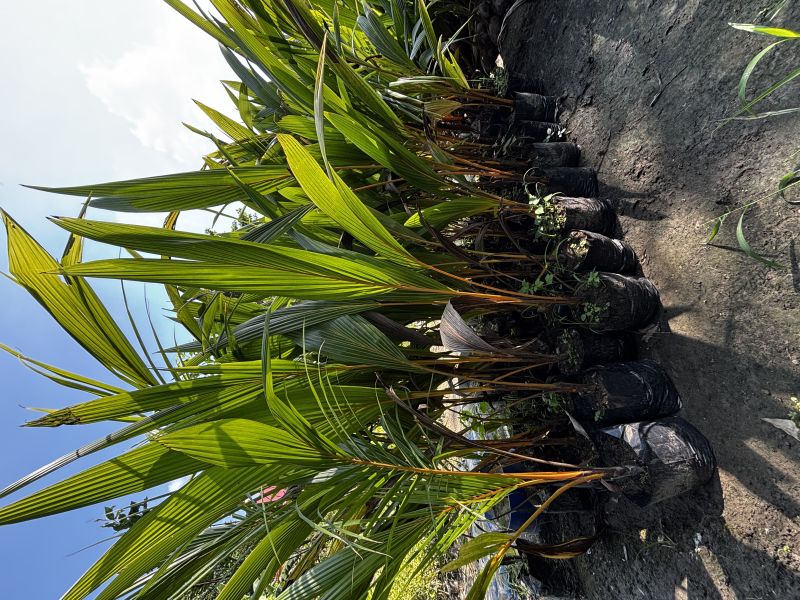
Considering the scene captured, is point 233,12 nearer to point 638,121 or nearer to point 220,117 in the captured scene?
point 220,117

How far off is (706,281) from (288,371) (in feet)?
2.46

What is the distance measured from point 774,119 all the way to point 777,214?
0.50ft

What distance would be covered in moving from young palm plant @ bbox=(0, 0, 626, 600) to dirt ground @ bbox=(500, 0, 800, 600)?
189 millimetres

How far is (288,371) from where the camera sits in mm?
698

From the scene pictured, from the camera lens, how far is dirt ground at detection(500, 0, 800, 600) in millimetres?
664

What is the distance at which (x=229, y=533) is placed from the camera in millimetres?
719

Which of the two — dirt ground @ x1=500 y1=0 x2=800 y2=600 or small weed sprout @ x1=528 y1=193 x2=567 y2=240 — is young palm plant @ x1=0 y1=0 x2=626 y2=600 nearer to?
small weed sprout @ x1=528 y1=193 x2=567 y2=240

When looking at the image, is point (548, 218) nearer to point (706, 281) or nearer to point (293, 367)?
point (706, 281)

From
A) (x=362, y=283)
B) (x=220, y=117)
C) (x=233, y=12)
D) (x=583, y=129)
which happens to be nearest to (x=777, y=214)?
(x=583, y=129)

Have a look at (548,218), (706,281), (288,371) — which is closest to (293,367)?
(288,371)

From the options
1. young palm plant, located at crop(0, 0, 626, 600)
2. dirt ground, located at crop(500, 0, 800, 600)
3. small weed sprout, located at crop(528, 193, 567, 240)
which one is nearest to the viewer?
young palm plant, located at crop(0, 0, 626, 600)

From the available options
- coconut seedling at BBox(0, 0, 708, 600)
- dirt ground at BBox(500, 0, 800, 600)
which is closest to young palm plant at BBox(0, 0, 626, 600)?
coconut seedling at BBox(0, 0, 708, 600)

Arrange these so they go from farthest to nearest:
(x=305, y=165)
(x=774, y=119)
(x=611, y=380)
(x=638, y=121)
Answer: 1. (x=638, y=121)
2. (x=611, y=380)
3. (x=774, y=119)
4. (x=305, y=165)

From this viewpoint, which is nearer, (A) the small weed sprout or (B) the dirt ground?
(B) the dirt ground
